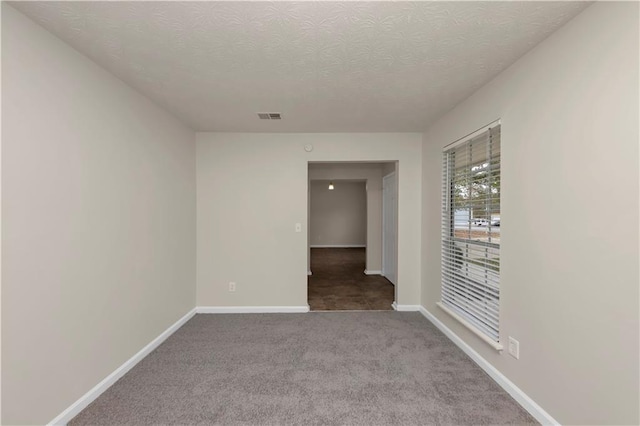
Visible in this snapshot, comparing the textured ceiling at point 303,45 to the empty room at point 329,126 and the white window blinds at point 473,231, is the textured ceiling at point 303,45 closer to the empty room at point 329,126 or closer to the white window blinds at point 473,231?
the empty room at point 329,126

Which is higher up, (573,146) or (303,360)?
(573,146)

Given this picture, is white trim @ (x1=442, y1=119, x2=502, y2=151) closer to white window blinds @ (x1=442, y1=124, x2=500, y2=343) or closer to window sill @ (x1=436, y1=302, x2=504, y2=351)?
white window blinds @ (x1=442, y1=124, x2=500, y2=343)

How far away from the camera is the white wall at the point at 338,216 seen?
10930 millimetres

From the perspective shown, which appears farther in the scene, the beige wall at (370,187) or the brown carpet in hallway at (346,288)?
the beige wall at (370,187)

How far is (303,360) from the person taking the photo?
2.61 meters

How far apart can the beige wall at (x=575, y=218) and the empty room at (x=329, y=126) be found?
11mm

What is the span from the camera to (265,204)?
387cm

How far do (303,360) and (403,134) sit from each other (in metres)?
2.92

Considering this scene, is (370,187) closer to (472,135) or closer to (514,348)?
(472,135)

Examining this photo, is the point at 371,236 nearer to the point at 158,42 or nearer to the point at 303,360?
the point at 303,360

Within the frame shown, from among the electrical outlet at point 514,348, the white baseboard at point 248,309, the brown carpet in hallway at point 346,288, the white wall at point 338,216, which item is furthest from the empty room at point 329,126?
the white wall at point 338,216

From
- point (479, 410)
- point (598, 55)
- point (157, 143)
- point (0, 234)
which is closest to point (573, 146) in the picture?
point (598, 55)

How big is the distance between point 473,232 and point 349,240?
838cm

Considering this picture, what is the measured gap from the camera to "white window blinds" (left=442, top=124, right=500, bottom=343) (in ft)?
7.84
